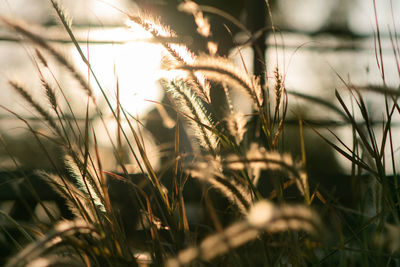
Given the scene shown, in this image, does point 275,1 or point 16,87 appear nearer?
point 16,87

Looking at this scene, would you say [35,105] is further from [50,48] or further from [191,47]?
[191,47]

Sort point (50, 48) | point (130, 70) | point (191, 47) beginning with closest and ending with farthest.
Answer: point (50, 48), point (130, 70), point (191, 47)

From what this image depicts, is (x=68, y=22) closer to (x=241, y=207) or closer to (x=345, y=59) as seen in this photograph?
(x=241, y=207)

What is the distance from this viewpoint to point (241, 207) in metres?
0.50

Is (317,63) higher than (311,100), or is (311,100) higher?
(317,63)

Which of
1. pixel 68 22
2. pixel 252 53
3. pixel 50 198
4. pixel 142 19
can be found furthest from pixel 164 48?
pixel 252 53

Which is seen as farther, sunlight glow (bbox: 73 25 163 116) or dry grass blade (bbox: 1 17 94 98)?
sunlight glow (bbox: 73 25 163 116)

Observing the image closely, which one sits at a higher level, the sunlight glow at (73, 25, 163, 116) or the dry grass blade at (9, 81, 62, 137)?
the sunlight glow at (73, 25, 163, 116)

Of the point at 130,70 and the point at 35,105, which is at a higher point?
the point at 130,70

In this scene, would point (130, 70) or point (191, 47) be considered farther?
point (191, 47)

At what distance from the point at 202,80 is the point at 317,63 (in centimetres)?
242

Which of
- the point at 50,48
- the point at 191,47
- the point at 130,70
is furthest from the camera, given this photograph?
the point at 191,47

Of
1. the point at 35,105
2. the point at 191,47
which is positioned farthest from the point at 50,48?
the point at 191,47

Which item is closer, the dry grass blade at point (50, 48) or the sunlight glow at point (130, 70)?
the dry grass blade at point (50, 48)
